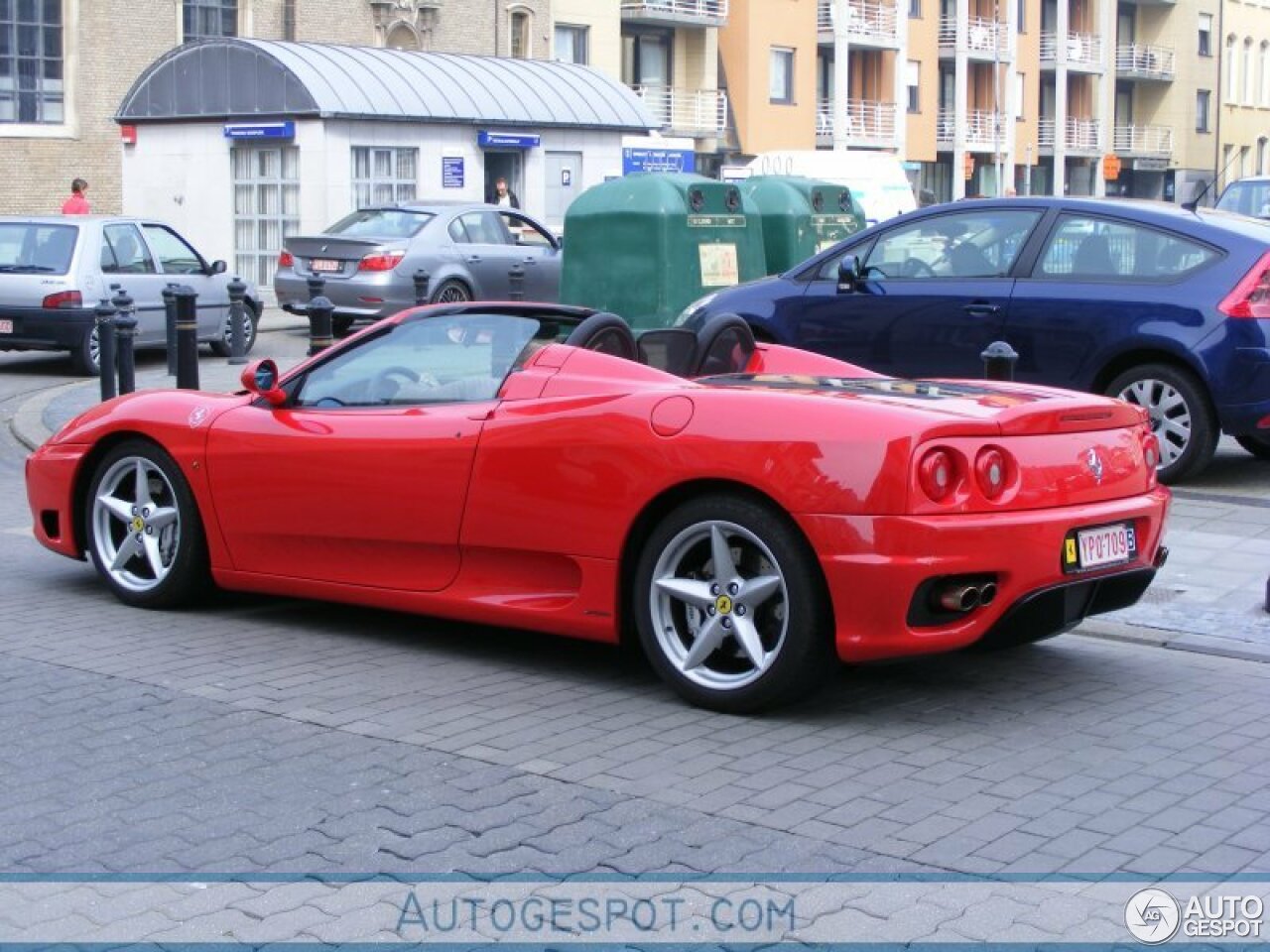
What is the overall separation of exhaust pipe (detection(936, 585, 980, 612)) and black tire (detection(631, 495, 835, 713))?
36 centimetres

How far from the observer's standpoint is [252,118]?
31766mm

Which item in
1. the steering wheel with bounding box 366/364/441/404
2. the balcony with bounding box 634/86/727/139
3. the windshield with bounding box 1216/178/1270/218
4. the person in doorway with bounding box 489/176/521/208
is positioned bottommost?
the steering wheel with bounding box 366/364/441/404

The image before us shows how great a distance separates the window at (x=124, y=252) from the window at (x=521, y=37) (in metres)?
29.4

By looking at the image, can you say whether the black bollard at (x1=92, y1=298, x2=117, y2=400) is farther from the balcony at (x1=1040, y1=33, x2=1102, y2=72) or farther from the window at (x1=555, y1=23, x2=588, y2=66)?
the balcony at (x1=1040, y1=33, x2=1102, y2=72)

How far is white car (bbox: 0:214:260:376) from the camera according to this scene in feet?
59.8

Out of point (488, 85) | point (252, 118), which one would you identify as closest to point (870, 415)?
point (252, 118)

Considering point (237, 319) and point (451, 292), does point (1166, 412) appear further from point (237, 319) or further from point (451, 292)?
point (451, 292)

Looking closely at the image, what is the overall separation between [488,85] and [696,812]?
30.7 metres

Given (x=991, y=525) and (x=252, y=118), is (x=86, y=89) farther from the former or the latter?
(x=991, y=525)

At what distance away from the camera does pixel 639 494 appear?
20.3 feet

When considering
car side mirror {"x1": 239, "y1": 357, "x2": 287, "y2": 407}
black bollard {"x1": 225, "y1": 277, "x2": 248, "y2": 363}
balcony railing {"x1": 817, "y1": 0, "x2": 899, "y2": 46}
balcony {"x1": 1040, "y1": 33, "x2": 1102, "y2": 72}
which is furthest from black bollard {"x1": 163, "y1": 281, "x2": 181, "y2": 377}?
balcony {"x1": 1040, "y1": 33, "x2": 1102, "y2": 72}

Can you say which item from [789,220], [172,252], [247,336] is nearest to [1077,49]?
[789,220]

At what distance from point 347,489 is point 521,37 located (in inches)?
1663

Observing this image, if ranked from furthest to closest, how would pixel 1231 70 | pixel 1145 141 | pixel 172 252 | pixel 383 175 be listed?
pixel 1231 70 → pixel 1145 141 → pixel 383 175 → pixel 172 252
